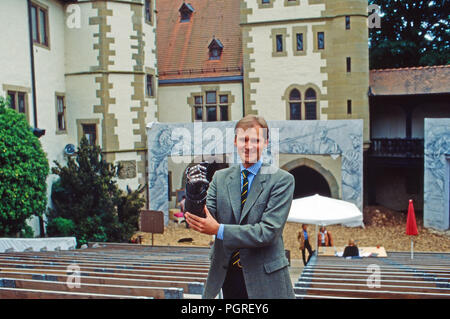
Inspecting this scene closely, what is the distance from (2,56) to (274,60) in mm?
11711

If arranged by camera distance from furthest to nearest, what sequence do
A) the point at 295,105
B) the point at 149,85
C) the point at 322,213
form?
the point at 295,105 → the point at 149,85 → the point at 322,213

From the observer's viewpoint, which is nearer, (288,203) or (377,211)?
(288,203)

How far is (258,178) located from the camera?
3.12m

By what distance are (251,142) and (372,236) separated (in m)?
16.5

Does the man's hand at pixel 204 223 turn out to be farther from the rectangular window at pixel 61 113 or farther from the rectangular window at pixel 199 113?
the rectangular window at pixel 199 113

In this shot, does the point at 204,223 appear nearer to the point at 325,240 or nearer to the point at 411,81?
the point at 325,240

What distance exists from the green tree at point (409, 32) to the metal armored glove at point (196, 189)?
29.4m

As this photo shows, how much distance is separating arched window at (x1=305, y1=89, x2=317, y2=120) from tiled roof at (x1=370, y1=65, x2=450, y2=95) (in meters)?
2.57

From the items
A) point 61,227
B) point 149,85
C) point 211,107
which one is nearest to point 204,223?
point 61,227

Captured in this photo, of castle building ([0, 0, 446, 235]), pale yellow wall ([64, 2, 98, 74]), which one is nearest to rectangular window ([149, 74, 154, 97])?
castle building ([0, 0, 446, 235])

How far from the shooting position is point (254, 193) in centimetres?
310

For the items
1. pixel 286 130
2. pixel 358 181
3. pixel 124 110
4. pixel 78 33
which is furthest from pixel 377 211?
pixel 78 33

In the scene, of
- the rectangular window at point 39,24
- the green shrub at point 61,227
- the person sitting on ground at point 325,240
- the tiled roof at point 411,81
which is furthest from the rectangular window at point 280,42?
the green shrub at point 61,227
